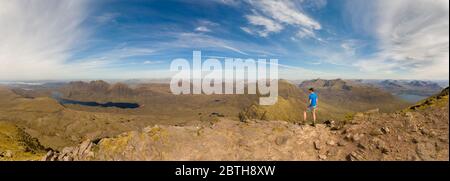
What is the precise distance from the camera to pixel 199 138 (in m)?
26.5

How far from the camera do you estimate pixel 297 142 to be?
25.4 m

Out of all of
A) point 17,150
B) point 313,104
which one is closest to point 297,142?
point 313,104

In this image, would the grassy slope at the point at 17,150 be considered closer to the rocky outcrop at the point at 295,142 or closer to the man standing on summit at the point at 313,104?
the rocky outcrop at the point at 295,142

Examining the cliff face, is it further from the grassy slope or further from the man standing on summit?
the grassy slope

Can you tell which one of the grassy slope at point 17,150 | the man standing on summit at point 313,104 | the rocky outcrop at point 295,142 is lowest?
the grassy slope at point 17,150

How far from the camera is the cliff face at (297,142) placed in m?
21.4

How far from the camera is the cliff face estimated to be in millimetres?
21438

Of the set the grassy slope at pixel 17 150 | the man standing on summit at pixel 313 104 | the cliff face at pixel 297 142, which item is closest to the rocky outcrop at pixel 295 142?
the cliff face at pixel 297 142

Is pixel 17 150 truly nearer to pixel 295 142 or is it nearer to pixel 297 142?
pixel 295 142
